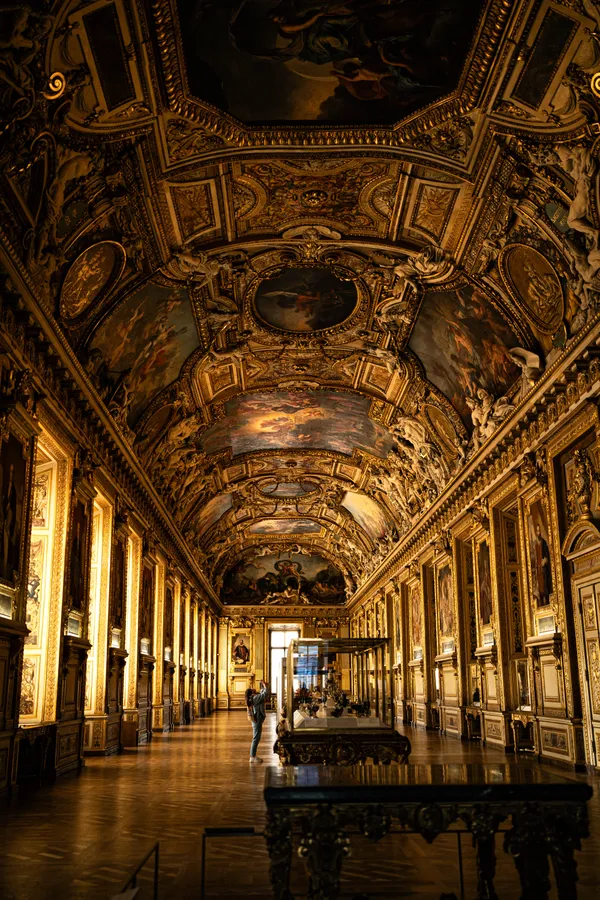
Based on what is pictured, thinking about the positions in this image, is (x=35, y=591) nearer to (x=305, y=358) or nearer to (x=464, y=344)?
(x=305, y=358)

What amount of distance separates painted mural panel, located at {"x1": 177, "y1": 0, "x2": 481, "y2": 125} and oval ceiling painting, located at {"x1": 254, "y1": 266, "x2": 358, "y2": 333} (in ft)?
16.6

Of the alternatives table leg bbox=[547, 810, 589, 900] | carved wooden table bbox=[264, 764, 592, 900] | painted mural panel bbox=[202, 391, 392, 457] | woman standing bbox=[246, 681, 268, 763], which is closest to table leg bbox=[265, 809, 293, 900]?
carved wooden table bbox=[264, 764, 592, 900]

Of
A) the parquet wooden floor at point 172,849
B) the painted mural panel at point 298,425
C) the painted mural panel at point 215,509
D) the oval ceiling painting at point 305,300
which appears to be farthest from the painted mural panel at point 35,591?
the painted mural panel at point 215,509

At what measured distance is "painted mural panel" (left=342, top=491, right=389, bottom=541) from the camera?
3331 centimetres

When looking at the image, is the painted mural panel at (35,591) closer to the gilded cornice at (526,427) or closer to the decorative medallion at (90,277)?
the decorative medallion at (90,277)

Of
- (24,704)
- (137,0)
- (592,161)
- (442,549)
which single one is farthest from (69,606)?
(442,549)

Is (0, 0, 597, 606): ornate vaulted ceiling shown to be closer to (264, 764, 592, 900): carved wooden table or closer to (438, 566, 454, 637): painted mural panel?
(438, 566, 454, 637): painted mural panel

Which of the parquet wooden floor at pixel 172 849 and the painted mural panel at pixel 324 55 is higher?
the painted mural panel at pixel 324 55

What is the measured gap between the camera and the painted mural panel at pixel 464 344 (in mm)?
15977

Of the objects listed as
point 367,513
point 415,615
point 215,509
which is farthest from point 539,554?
point 215,509

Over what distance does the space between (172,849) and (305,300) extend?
502 inches

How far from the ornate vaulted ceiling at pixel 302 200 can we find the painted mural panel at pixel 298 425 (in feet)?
3.09

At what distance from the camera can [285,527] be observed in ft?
141

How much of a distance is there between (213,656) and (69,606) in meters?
34.8
